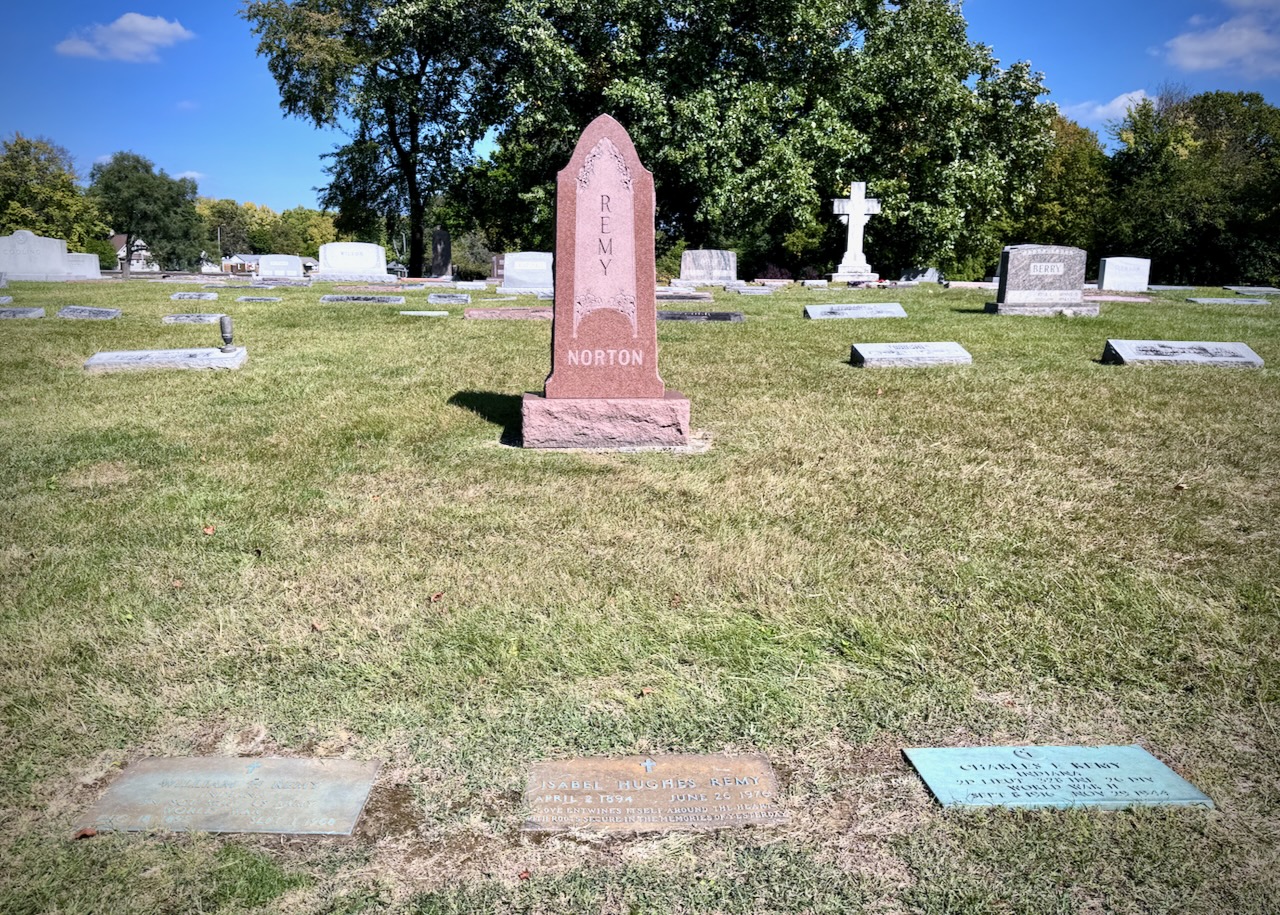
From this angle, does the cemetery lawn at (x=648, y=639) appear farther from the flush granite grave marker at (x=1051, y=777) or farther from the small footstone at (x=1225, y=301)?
the small footstone at (x=1225, y=301)

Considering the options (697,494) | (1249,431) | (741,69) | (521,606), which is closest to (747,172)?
(741,69)

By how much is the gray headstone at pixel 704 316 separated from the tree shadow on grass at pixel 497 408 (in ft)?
22.1

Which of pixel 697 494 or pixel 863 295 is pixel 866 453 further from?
pixel 863 295

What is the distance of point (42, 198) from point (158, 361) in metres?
65.4

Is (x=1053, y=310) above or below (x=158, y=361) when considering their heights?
above

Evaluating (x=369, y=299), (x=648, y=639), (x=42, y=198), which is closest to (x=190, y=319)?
(x=369, y=299)

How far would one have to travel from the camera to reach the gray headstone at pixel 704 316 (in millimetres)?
14797

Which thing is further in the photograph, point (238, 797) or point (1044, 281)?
point (1044, 281)

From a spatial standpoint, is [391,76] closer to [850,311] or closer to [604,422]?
[850,311]

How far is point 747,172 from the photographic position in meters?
25.1

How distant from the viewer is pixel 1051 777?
9.47 feet

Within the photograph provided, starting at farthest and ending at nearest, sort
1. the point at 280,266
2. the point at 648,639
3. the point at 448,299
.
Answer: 1. the point at 280,266
2. the point at 448,299
3. the point at 648,639

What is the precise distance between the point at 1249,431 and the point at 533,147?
1003 inches

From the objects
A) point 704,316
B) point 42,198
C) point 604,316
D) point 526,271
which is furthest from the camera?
point 42,198
